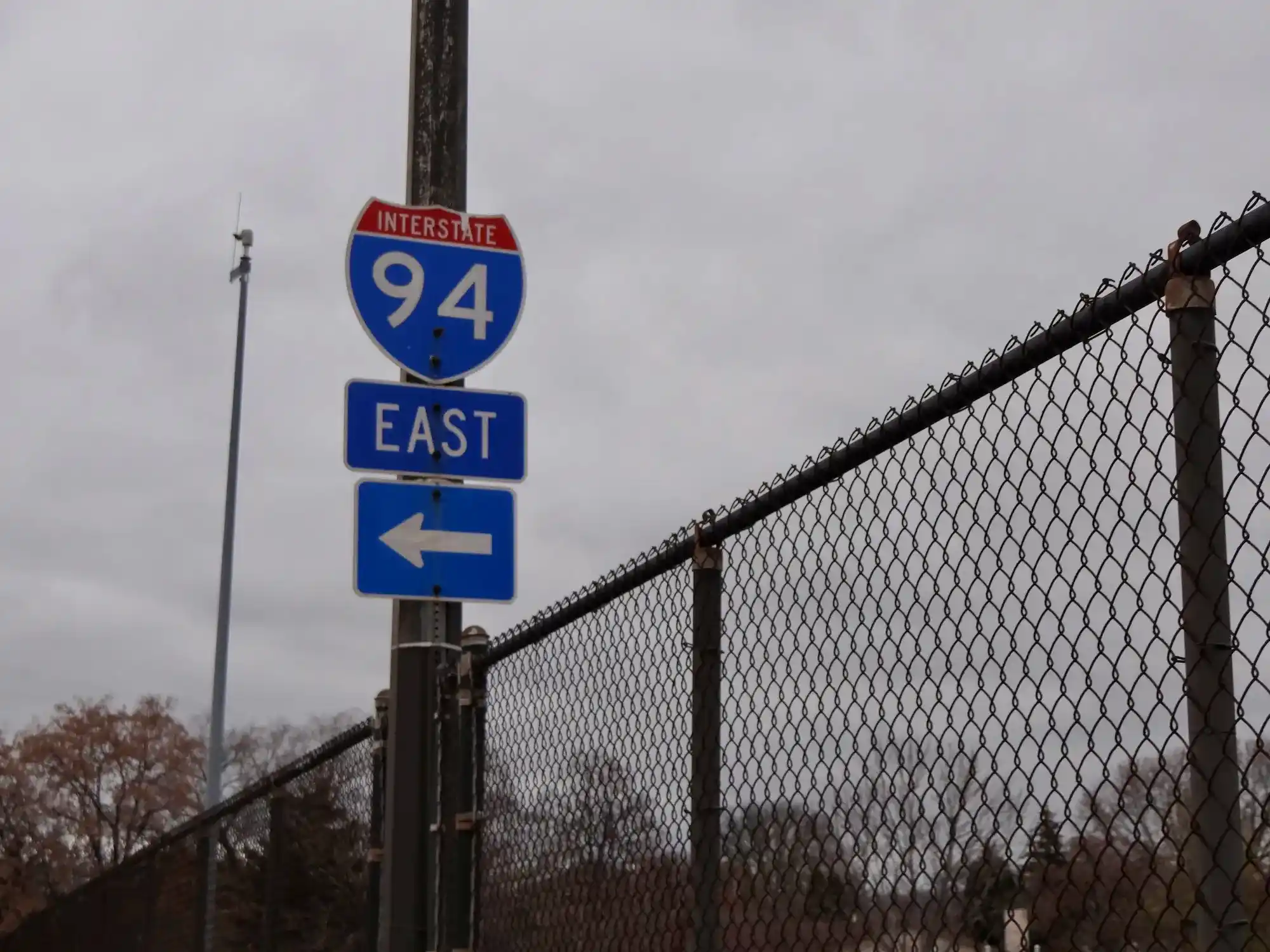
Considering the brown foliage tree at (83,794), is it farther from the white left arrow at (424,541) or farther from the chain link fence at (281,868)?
the white left arrow at (424,541)

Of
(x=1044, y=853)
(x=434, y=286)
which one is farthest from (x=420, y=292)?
(x=1044, y=853)

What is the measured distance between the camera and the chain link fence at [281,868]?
7.14 m

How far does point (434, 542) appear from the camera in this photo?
5496 mm

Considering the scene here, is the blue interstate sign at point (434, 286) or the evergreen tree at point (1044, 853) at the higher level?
the blue interstate sign at point (434, 286)

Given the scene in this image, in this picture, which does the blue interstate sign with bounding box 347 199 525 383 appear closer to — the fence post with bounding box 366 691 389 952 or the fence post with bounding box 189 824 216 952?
the fence post with bounding box 366 691 389 952

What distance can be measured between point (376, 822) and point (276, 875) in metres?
1.36

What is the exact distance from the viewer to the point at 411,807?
5.51m

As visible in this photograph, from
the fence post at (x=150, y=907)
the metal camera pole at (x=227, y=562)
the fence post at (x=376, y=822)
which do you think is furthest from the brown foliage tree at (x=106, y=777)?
the fence post at (x=376, y=822)

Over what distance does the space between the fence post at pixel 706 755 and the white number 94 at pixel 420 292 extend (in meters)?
1.92

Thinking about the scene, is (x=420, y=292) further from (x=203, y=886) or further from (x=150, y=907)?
(x=150, y=907)

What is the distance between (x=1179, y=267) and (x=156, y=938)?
373 inches

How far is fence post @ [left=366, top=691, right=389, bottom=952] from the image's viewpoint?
6613 mm

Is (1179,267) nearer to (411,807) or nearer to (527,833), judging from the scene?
(527,833)

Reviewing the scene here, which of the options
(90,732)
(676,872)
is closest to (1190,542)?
(676,872)
